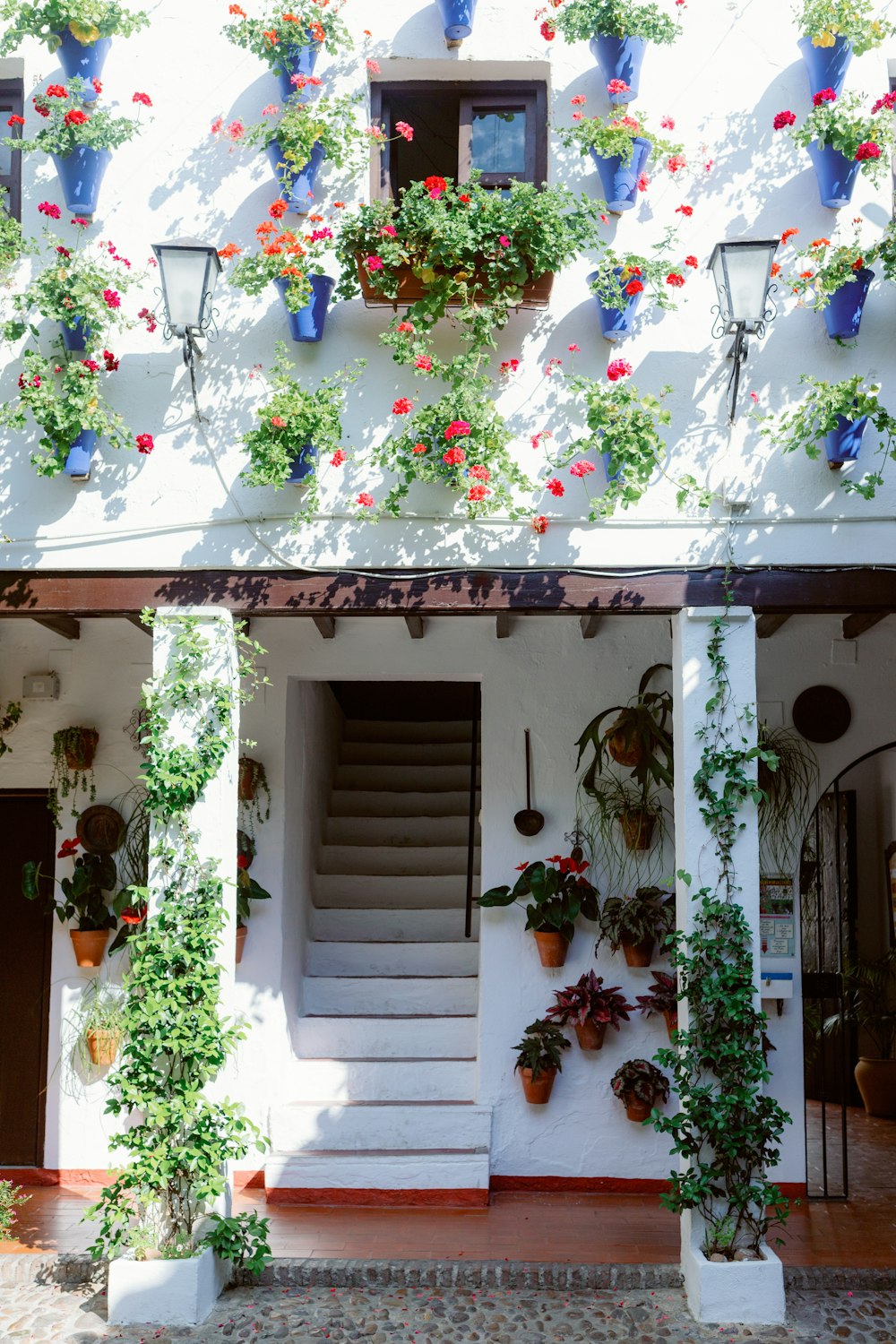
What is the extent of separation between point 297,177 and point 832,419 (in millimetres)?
2504

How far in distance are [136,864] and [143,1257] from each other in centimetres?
217

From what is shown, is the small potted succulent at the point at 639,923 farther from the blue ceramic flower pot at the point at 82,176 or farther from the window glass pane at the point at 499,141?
the blue ceramic flower pot at the point at 82,176

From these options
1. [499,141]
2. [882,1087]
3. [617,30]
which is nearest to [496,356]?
[499,141]

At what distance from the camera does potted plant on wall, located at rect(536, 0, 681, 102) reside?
5141mm

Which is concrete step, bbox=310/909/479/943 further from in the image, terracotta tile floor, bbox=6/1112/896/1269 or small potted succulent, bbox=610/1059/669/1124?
terracotta tile floor, bbox=6/1112/896/1269

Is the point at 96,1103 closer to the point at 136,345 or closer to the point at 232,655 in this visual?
the point at 232,655

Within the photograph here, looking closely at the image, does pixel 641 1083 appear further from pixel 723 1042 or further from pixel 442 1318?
pixel 442 1318

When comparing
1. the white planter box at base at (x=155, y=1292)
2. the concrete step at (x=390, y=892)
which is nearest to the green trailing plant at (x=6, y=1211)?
the white planter box at base at (x=155, y=1292)

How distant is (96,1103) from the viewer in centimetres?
627

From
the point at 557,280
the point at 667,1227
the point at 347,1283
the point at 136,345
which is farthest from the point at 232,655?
the point at 667,1227

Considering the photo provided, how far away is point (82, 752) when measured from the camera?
6.42m

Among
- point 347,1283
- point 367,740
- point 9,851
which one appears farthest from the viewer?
point 367,740

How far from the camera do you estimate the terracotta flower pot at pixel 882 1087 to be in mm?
8000

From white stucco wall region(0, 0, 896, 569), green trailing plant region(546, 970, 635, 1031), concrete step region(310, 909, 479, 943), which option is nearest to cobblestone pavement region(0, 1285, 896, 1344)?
green trailing plant region(546, 970, 635, 1031)
